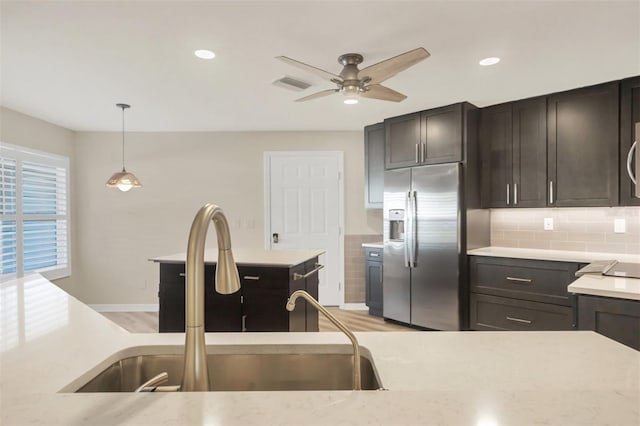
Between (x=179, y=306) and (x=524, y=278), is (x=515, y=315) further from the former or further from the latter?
(x=179, y=306)

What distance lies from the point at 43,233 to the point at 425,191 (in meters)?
4.39

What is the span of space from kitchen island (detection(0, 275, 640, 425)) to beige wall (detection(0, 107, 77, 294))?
3.49 meters

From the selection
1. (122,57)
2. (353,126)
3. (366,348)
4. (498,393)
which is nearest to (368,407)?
(498,393)

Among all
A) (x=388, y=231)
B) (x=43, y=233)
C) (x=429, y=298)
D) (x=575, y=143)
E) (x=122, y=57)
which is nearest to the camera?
(x=122, y=57)

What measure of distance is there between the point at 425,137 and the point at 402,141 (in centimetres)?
27

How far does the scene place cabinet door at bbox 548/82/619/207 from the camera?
314cm

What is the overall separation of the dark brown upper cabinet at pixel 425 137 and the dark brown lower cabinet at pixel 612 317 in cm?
208

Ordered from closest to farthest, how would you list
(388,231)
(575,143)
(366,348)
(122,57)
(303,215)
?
(366,348), (122,57), (575,143), (388,231), (303,215)

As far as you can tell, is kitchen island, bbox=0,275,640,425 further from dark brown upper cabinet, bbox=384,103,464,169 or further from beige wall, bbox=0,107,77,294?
beige wall, bbox=0,107,77,294

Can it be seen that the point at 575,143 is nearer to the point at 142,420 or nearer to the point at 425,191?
the point at 425,191

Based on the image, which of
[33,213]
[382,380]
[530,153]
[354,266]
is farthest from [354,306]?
[382,380]

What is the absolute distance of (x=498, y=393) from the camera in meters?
0.59


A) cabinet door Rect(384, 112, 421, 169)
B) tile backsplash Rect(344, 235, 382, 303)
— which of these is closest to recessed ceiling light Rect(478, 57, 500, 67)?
cabinet door Rect(384, 112, 421, 169)

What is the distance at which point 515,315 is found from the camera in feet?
10.9
